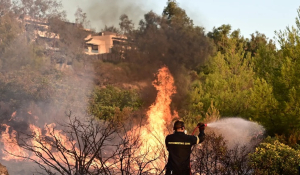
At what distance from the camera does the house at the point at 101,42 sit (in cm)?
3875

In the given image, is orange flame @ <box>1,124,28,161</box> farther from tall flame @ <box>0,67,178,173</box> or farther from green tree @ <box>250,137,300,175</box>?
green tree @ <box>250,137,300,175</box>

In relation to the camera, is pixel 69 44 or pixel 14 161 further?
pixel 69 44

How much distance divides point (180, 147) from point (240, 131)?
66.0 feet

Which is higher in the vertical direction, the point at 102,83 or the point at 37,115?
the point at 102,83

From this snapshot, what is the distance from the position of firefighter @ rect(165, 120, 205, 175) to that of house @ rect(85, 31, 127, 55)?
2880 centimetres

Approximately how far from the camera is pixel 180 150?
8.09 metres

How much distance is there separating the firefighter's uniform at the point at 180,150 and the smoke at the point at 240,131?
16.3 metres

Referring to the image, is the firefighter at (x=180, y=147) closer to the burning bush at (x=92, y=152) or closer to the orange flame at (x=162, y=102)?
the burning bush at (x=92, y=152)

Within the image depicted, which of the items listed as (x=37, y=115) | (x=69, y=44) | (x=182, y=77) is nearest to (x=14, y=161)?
(x=37, y=115)

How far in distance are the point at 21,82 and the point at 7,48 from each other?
17.7 feet

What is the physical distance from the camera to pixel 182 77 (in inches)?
1145

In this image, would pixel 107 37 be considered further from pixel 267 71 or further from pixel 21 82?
pixel 267 71

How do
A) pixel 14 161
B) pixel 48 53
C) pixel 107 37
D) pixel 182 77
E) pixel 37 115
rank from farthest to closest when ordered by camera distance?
pixel 107 37 < pixel 48 53 < pixel 37 115 < pixel 182 77 < pixel 14 161

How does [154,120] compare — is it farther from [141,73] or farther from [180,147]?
[180,147]
